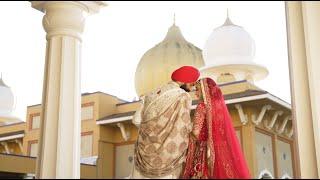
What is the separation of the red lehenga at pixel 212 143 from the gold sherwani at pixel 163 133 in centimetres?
14

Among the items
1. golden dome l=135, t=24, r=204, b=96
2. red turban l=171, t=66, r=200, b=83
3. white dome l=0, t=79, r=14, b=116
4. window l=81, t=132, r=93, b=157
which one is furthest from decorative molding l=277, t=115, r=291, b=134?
red turban l=171, t=66, r=200, b=83

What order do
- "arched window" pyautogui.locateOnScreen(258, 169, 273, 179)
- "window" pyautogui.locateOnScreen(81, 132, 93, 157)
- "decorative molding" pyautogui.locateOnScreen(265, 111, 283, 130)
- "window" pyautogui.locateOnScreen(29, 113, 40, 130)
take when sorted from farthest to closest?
"window" pyautogui.locateOnScreen(29, 113, 40, 130) < "window" pyautogui.locateOnScreen(81, 132, 93, 157) < "decorative molding" pyautogui.locateOnScreen(265, 111, 283, 130) < "arched window" pyautogui.locateOnScreen(258, 169, 273, 179)

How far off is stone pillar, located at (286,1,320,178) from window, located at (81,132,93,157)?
9.65m

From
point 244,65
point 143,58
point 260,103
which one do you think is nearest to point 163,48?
point 143,58

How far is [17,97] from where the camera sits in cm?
1275

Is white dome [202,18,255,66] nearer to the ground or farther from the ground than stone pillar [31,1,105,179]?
farther from the ground

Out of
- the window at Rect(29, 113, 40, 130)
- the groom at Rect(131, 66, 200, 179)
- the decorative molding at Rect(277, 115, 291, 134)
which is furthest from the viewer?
the window at Rect(29, 113, 40, 130)

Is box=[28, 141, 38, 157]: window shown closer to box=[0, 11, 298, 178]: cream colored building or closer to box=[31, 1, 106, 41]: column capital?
box=[0, 11, 298, 178]: cream colored building

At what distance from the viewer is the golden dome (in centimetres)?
1283

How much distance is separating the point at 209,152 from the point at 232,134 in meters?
0.17

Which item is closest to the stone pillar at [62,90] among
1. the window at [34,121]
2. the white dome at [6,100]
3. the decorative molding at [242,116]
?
the decorative molding at [242,116]

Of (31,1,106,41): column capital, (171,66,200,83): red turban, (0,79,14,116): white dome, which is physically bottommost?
(171,66,200,83): red turban

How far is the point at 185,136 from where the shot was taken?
299cm

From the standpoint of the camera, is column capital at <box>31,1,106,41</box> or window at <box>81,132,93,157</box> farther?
window at <box>81,132,93,157</box>
